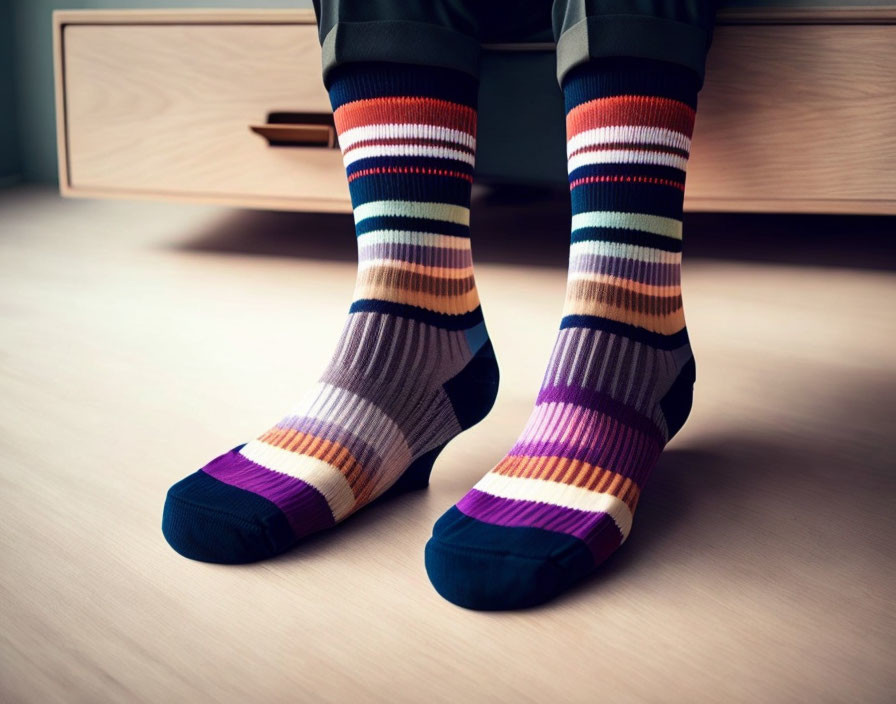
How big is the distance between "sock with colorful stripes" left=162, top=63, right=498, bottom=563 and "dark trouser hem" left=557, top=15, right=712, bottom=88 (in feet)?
0.30

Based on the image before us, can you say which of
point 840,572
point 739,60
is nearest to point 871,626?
point 840,572

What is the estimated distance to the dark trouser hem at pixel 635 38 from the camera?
20.0 inches

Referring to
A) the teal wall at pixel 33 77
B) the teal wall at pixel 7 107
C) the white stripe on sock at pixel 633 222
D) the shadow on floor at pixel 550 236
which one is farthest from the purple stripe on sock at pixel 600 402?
the teal wall at pixel 7 107

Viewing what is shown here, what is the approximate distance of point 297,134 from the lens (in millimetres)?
1062

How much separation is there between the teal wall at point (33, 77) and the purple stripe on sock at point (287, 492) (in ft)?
4.90

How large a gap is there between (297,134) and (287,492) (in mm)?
719

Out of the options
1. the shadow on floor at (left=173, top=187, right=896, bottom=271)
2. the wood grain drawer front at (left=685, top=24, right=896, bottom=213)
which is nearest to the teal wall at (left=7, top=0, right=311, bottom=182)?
the shadow on floor at (left=173, top=187, right=896, bottom=271)

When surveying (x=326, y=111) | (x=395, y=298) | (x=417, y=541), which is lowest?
(x=417, y=541)

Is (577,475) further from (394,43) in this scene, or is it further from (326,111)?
(326,111)

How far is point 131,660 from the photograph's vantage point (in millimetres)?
355

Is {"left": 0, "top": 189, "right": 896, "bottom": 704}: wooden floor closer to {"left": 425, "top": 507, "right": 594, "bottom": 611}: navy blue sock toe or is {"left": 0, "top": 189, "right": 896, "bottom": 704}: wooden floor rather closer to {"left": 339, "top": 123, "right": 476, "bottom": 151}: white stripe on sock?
{"left": 425, "top": 507, "right": 594, "bottom": 611}: navy blue sock toe

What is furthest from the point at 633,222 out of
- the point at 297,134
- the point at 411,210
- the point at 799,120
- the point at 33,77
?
the point at 33,77

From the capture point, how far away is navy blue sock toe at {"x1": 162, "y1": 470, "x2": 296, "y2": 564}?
423 mm

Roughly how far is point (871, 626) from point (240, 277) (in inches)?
34.5
